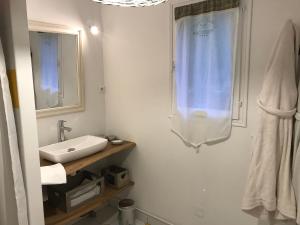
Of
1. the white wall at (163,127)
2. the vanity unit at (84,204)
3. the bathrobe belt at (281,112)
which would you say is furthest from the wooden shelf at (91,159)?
the bathrobe belt at (281,112)

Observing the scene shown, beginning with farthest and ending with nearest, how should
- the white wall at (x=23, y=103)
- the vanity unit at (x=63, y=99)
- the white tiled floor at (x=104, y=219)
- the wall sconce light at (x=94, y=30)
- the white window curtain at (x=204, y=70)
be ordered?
the white tiled floor at (x=104, y=219) < the wall sconce light at (x=94, y=30) < the vanity unit at (x=63, y=99) < the white window curtain at (x=204, y=70) < the white wall at (x=23, y=103)

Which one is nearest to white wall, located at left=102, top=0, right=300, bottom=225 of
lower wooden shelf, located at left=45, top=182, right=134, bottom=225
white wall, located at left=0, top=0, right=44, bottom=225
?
lower wooden shelf, located at left=45, top=182, right=134, bottom=225

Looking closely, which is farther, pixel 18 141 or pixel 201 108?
pixel 201 108

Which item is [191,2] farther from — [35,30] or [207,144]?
[35,30]

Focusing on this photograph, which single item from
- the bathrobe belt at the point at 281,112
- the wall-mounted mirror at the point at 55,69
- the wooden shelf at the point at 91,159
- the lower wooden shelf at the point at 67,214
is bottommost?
the lower wooden shelf at the point at 67,214

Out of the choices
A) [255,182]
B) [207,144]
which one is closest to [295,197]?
[255,182]

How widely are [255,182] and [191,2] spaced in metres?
1.43

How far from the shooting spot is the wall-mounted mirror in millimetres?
2221

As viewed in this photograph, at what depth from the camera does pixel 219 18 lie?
1.89m

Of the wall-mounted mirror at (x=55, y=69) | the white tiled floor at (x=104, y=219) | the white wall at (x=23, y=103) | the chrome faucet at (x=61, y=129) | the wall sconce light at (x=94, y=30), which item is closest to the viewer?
the white wall at (x=23, y=103)

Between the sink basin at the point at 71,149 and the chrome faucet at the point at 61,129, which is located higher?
the chrome faucet at the point at 61,129

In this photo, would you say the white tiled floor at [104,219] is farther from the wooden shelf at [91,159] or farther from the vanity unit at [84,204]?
the wooden shelf at [91,159]

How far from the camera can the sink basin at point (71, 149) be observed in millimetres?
2035

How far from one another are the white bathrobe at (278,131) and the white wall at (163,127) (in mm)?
189
